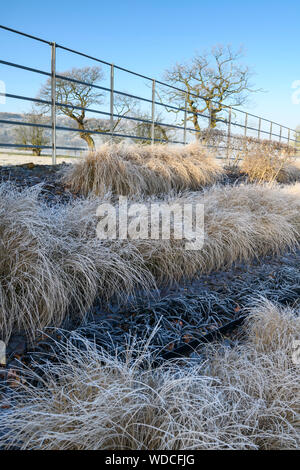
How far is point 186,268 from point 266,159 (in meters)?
5.81

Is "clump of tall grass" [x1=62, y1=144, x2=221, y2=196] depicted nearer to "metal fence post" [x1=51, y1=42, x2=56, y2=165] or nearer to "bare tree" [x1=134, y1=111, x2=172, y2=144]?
"metal fence post" [x1=51, y1=42, x2=56, y2=165]

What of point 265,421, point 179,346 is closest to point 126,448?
point 265,421

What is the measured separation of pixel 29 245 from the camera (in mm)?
2342

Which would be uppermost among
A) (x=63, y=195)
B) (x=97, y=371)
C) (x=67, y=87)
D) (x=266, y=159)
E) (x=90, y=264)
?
(x=67, y=87)

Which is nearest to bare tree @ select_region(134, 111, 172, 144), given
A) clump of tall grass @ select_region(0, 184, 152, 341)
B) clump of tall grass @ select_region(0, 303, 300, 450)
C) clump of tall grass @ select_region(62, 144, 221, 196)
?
clump of tall grass @ select_region(62, 144, 221, 196)

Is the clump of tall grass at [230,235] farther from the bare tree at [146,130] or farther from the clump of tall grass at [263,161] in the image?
the bare tree at [146,130]

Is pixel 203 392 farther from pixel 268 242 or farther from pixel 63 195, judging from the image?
pixel 63 195

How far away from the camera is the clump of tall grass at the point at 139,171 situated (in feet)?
14.1

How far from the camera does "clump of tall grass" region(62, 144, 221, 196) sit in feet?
14.1

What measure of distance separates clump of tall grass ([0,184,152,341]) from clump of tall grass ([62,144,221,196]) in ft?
4.29

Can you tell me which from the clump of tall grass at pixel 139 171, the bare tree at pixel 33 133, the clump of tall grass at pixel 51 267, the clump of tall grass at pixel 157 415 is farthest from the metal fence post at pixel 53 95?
the clump of tall grass at pixel 157 415

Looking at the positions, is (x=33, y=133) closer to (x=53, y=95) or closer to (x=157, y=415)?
(x=53, y=95)

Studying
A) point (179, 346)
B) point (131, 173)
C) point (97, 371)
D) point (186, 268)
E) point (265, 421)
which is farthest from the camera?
point (131, 173)

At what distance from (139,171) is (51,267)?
2694 mm
